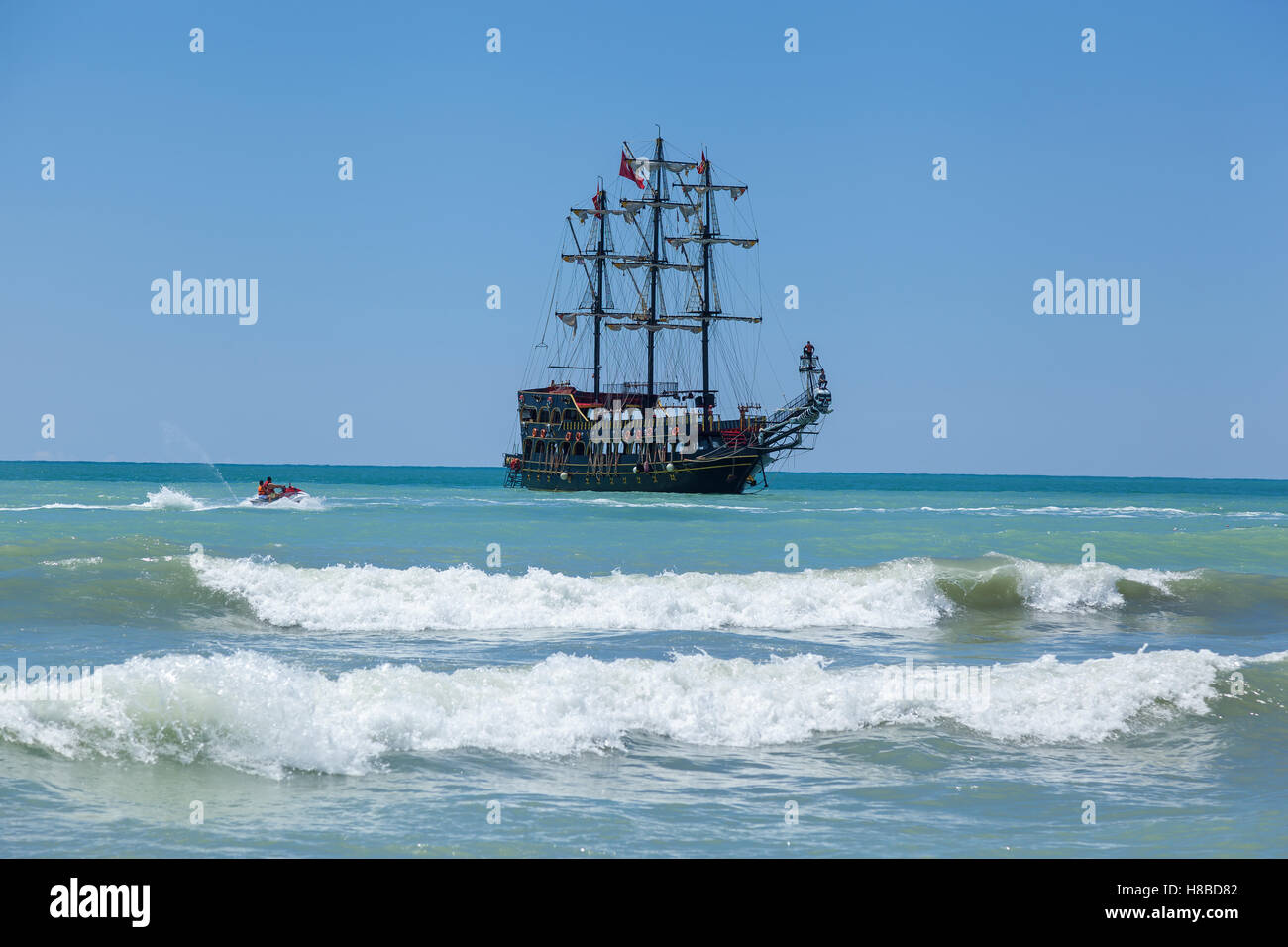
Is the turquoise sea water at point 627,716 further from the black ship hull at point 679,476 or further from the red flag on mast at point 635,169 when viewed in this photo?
the red flag on mast at point 635,169

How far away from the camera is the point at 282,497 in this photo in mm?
53500

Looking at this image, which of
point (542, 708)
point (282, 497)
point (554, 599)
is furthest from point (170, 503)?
point (542, 708)

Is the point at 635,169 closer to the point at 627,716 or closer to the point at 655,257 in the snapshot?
the point at 655,257

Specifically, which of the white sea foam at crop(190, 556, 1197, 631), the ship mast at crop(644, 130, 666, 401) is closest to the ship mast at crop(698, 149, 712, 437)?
the ship mast at crop(644, 130, 666, 401)

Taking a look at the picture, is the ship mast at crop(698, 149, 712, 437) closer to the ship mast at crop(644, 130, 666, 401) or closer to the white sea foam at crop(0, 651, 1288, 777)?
the ship mast at crop(644, 130, 666, 401)

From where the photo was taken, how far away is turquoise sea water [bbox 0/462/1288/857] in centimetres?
788

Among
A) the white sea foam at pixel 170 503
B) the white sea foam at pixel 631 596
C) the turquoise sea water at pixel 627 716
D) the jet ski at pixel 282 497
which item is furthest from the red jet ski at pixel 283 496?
the white sea foam at pixel 631 596

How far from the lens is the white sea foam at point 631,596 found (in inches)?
754

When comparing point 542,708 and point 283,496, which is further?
point 283,496

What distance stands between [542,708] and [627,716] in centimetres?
85

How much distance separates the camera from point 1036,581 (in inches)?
898

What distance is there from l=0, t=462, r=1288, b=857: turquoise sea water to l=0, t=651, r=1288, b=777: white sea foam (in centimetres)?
3
